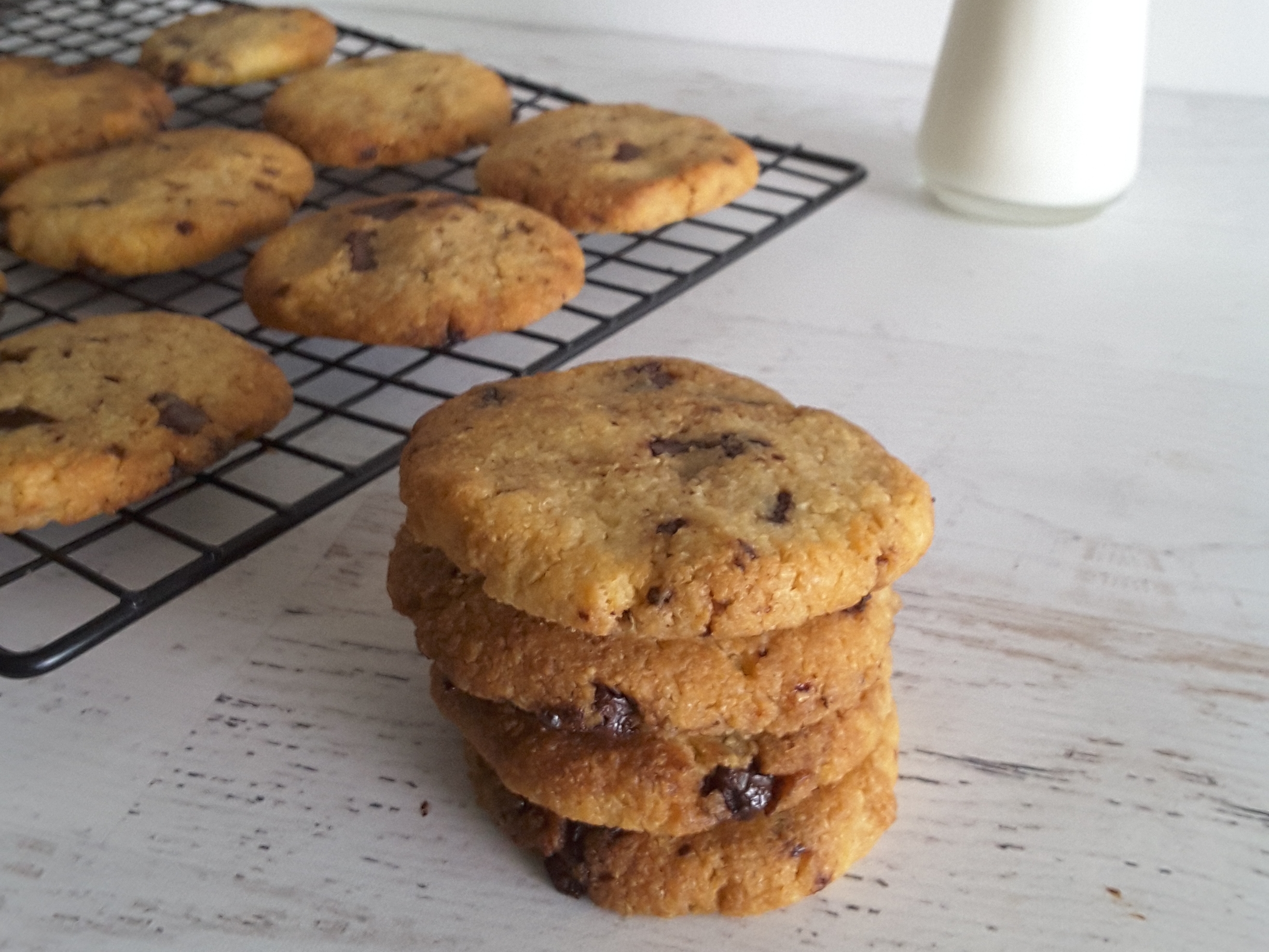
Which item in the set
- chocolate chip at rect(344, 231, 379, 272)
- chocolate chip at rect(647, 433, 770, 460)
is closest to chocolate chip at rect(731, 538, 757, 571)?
chocolate chip at rect(647, 433, 770, 460)

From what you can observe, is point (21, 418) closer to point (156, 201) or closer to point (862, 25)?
point (156, 201)

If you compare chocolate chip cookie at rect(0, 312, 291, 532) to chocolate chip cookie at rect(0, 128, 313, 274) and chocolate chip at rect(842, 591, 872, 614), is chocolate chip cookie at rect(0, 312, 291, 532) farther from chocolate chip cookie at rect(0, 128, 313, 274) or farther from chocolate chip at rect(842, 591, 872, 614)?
chocolate chip at rect(842, 591, 872, 614)

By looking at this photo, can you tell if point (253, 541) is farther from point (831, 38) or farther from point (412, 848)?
point (831, 38)

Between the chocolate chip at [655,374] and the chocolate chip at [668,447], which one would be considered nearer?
the chocolate chip at [668,447]

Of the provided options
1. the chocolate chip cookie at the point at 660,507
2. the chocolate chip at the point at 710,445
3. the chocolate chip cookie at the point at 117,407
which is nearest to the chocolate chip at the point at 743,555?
the chocolate chip cookie at the point at 660,507

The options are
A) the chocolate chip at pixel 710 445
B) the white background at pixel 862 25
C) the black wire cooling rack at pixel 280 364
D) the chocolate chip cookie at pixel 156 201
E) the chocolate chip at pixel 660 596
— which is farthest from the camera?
the white background at pixel 862 25

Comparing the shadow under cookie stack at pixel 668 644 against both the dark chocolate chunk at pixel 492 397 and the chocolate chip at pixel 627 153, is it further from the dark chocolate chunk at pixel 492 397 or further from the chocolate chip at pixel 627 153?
the chocolate chip at pixel 627 153

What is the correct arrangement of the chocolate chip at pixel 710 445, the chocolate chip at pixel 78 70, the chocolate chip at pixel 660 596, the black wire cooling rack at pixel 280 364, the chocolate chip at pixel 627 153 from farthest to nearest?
the chocolate chip at pixel 78 70, the chocolate chip at pixel 627 153, the black wire cooling rack at pixel 280 364, the chocolate chip at pixel 710 445, the chocolate chip at pixel 660 596
